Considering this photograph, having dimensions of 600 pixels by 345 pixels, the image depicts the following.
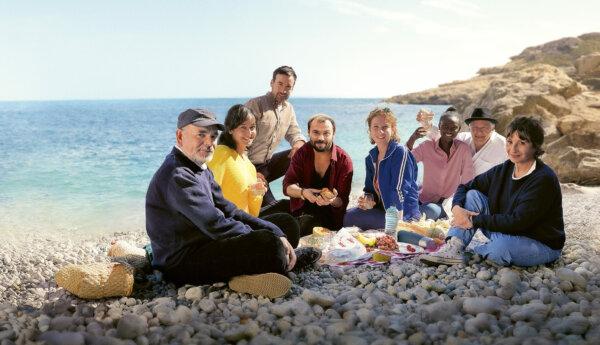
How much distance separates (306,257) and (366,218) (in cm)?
202

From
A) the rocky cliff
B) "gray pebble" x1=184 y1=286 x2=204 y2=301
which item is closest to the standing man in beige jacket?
"gray pebble" x1=184 y1=286 x2=204 y2=301

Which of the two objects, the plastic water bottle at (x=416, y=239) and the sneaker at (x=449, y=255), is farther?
the plastic water bottle at (x=416, y=239)

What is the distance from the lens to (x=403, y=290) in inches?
165

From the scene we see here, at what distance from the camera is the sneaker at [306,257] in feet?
16.0

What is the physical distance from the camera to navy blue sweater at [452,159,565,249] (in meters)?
4.36

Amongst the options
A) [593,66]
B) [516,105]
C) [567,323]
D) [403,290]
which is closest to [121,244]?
[403,290]

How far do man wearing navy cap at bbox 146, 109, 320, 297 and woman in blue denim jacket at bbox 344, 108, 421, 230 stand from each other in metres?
2.53

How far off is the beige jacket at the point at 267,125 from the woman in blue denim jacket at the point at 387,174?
1.44m

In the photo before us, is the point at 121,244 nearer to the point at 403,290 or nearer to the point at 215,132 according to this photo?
the point at 215,132

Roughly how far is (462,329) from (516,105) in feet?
40.3

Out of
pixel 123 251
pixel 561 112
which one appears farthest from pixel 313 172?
pixel 561 112

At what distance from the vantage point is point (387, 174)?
21.2 feet

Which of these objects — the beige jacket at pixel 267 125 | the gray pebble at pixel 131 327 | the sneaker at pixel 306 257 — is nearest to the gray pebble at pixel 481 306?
the sneaker at pixel 306 257

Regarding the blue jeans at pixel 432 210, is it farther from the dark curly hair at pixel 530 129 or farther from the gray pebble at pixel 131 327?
the gray pebble at pixel 131 327
